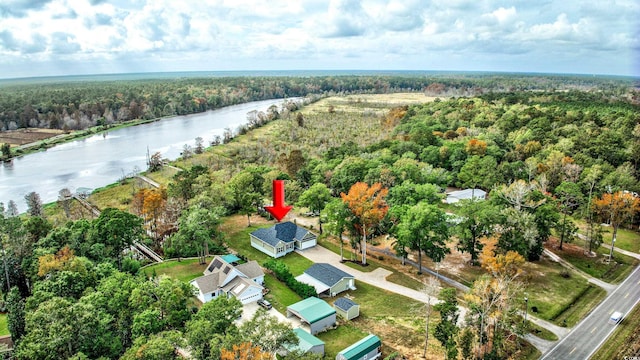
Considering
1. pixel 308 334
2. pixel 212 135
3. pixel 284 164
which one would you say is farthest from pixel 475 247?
pixel 212 135

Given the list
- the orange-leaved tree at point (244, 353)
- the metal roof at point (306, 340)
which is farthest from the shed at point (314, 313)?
the orange-leaved tree at point (244, 353)

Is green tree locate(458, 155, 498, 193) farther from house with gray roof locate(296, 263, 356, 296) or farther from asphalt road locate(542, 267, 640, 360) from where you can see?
house with gray roof locate(296, 263, 356, 296)

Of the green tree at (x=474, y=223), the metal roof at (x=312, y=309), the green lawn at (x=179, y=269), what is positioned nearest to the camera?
the metal roof at (x=312, y=309)

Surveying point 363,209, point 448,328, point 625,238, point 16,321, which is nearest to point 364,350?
point 448,328

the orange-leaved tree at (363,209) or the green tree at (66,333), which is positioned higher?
the orange-leaved tree at (363,209)

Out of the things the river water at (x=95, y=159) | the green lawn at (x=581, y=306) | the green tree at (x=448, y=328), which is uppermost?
the green tree at (x=448, y=328)

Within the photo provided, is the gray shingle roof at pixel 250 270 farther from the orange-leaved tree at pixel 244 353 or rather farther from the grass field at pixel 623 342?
the grass field at pixel 623 342

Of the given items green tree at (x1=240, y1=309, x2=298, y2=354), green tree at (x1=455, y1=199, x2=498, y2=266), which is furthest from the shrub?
green tree at (x1=455, y1=199, x2=498, y2=266)
